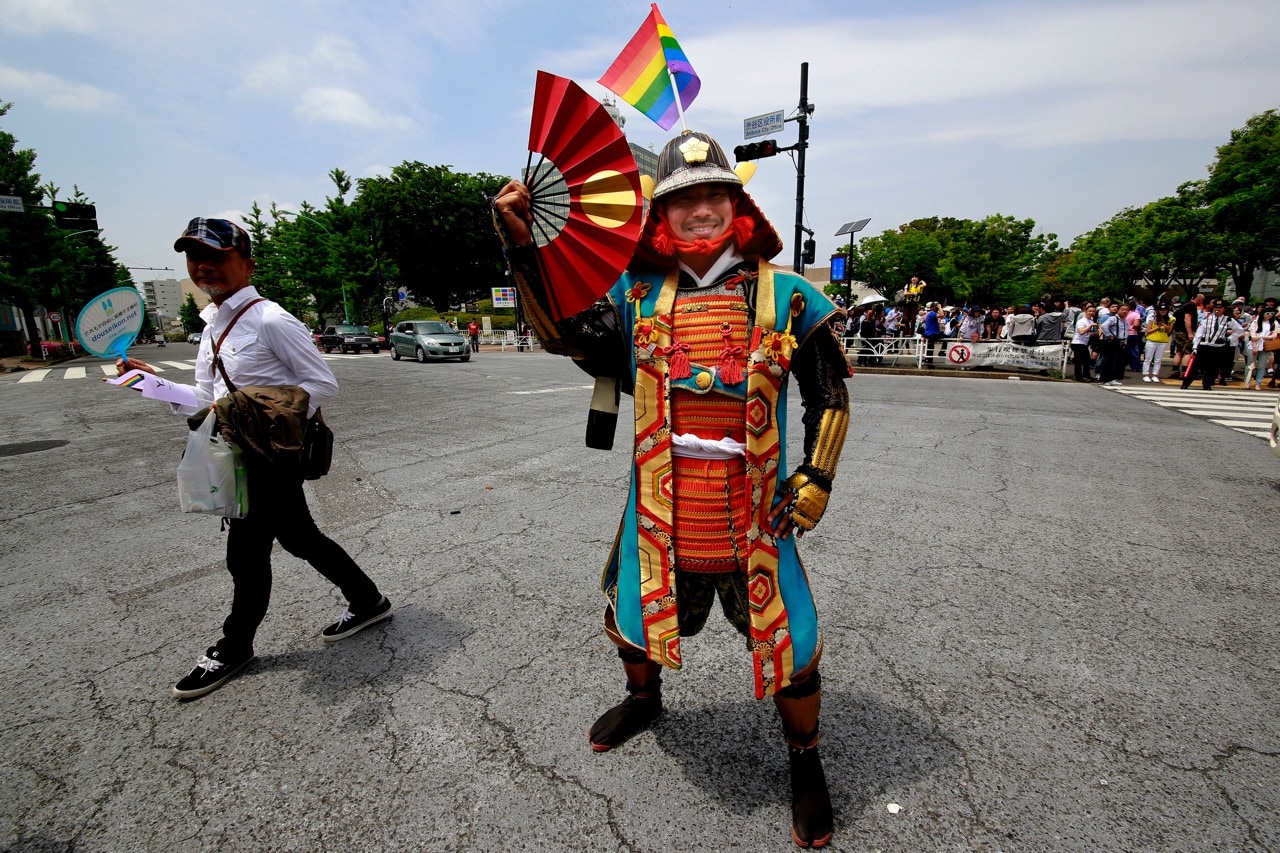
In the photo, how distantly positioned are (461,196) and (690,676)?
52.0m

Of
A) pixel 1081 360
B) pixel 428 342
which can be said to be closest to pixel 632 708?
pixel 1081 360

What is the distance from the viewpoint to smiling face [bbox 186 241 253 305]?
7.66 feet

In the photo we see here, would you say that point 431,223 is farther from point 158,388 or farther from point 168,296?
point 168,296

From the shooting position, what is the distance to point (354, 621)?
2.92 metres

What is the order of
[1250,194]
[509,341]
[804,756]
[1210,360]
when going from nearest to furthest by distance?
[804,756] < [1210,360] < [1250,194] < [509,341]

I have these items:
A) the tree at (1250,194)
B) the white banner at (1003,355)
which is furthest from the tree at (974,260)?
the white banner at (1003,355)

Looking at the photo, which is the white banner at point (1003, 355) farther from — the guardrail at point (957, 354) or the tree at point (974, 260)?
the tree at point (974, 260)

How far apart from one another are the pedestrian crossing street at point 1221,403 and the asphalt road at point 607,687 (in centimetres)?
449

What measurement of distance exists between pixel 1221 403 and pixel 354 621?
13565 mm

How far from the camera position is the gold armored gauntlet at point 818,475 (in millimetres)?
1709

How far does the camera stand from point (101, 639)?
2904mm

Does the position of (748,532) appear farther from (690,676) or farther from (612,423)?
(690,676)

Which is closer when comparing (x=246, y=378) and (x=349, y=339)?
(x=246, y=378)

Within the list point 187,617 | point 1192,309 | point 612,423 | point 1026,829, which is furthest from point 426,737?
point 1192,309
